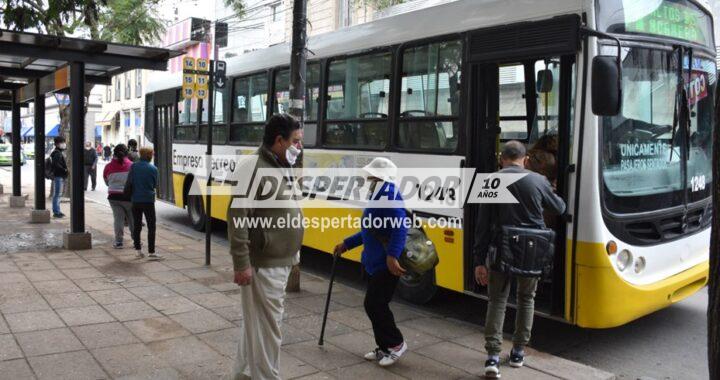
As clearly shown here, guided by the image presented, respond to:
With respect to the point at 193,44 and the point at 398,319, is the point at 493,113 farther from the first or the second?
the point at 193,44

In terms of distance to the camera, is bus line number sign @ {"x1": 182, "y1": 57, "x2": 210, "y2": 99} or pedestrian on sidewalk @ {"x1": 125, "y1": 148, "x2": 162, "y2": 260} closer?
bus line number sign @ {"x1": 182, "y1": 57, "x2": 210, "y2": 99}

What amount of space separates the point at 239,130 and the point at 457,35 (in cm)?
483

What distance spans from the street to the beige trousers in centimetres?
279

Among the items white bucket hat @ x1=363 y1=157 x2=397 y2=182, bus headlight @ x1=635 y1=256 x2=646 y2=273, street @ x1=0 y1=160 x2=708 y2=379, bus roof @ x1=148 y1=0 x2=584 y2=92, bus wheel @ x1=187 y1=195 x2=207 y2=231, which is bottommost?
street @ x1=0 y1=160 x2=708 y2=379

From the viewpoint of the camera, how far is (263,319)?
3.83m

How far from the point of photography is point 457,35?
19.4 feet

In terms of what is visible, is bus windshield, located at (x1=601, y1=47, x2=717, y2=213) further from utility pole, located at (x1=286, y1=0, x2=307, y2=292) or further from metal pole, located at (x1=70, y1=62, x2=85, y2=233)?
metal pole, located at (x1=70, y1=62, x2=85, y2=233)

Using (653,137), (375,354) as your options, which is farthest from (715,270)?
(653,137)

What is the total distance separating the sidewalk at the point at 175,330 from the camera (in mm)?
4555

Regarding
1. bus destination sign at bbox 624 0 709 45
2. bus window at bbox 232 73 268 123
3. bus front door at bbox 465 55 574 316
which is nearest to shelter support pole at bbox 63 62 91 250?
bus window at bbox 232 73 268 123

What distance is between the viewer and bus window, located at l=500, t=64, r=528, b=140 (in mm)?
6023

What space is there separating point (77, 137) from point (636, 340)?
→ 25.8ft

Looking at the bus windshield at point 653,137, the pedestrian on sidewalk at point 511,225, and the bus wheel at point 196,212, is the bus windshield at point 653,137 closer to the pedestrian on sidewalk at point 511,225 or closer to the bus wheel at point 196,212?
the pedestrian on sidewalk at point 511,225

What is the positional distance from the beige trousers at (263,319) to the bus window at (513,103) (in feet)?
10.8
